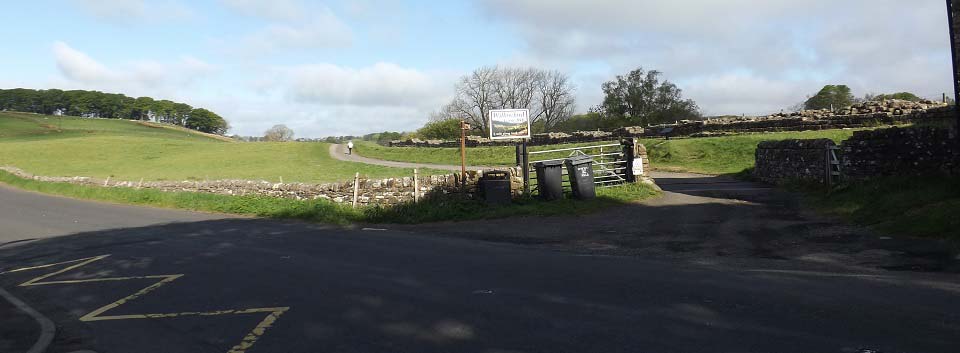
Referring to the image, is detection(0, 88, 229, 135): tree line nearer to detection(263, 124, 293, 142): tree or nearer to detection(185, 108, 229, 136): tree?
detection(185, 108, 229, 136): tree

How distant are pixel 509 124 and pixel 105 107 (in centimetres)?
18194

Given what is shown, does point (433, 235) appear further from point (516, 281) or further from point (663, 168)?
point (663, 168)

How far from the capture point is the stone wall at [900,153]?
14.1m

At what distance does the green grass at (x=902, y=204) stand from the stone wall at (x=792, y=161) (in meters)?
2.57

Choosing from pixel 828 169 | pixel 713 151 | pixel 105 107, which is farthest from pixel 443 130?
pixel 105 107

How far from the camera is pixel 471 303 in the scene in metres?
6.78

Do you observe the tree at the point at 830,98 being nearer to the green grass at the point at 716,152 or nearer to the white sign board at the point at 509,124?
the green grass at the point at 716,152

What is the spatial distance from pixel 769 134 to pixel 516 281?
29.5m

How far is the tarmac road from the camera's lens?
5309 millimetres

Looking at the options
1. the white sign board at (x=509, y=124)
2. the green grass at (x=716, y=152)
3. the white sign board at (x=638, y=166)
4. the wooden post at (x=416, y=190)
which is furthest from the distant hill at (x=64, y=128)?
the white sign board at (x=638, y=166)

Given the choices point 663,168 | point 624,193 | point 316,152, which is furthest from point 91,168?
point 624,193

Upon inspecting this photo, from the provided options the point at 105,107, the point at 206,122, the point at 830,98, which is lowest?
the point at 830,98

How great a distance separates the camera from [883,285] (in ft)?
22.6

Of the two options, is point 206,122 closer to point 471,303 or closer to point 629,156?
point 629,156
